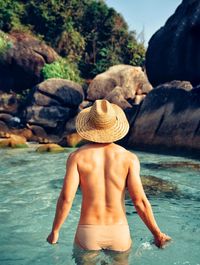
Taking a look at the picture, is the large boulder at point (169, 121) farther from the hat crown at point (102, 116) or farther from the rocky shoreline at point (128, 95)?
the hat crown at point (102, 116)

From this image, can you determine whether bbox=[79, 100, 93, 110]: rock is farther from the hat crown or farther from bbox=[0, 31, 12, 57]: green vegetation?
the hat crown

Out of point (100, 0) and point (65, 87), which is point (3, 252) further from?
point (100, 0)

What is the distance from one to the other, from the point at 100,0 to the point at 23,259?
32466 millimetres

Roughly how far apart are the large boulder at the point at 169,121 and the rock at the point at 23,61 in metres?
13.3

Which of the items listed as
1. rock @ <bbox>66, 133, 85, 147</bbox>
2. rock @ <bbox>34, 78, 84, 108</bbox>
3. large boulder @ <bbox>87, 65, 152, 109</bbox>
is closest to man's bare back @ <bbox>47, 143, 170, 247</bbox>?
rock @ <bbox>66, 133, 85, 147</bbox>

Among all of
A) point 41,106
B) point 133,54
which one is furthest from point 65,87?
point 133,54

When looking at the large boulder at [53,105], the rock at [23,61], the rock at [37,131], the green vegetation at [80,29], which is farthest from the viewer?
the green vegetation at [80,29]

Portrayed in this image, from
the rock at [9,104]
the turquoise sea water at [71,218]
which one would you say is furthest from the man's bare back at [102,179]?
the rock at [9,104]

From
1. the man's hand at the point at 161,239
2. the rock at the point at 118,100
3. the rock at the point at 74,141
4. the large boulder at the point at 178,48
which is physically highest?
the large boulder at the point at 178,48

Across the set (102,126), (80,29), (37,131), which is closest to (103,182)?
(102,126)

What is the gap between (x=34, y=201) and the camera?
25.7 feet

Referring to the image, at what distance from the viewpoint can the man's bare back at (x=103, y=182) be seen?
10.8ft

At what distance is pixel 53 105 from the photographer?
80.4 feet

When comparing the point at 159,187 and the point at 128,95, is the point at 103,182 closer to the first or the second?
the point at 159,187
